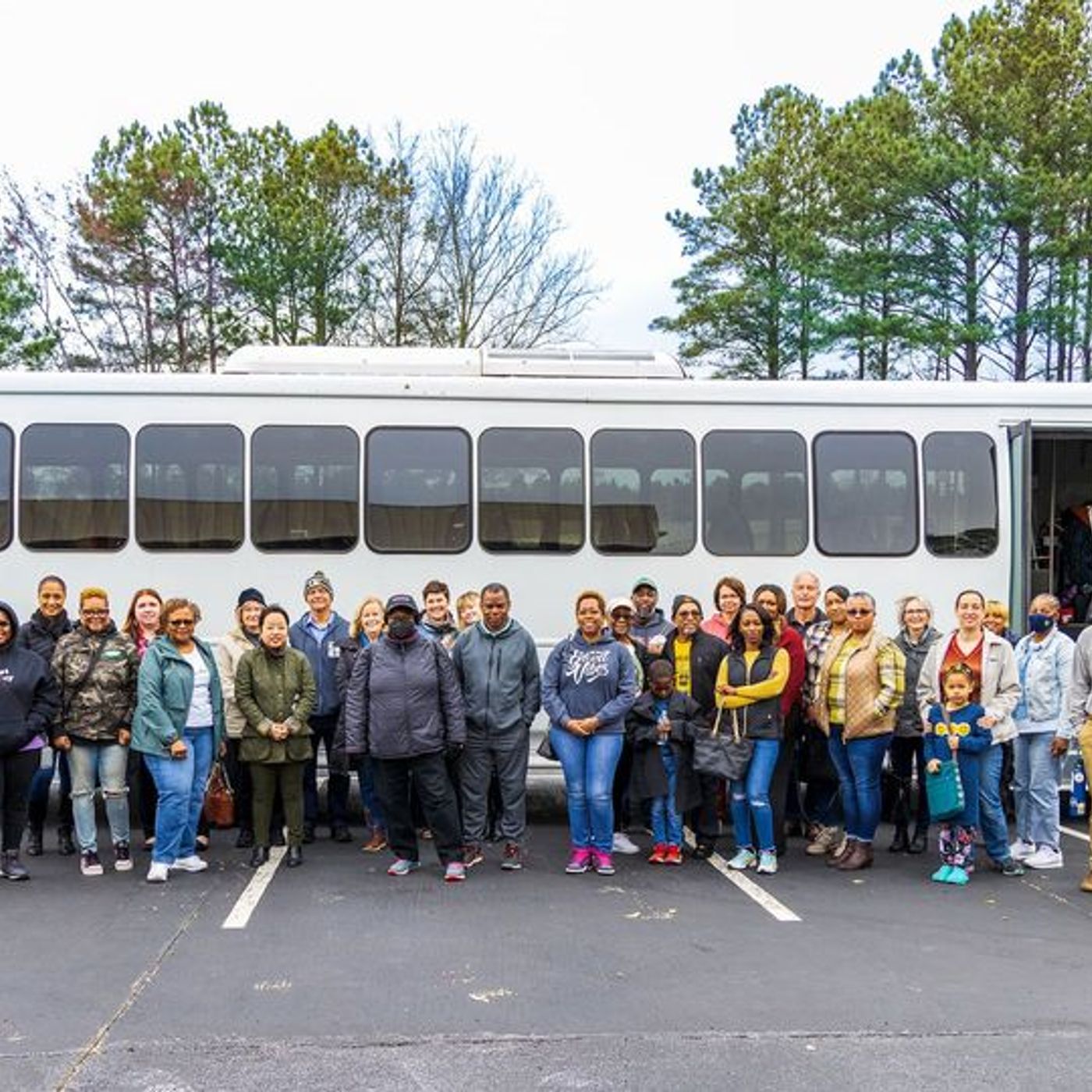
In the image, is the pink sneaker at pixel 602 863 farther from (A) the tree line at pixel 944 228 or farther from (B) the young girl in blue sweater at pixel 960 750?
(A) the tree line at pixel 944 228

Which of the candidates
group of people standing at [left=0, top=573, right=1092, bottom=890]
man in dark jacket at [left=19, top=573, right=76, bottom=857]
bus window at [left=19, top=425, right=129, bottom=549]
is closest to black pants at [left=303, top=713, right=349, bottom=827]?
group of people standing at [left=0, top=573, right=1092, bottom=890]

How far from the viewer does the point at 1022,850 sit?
878 cm

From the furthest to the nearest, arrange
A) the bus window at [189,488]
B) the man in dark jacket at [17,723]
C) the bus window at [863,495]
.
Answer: the bus window at [863,495]
the bus window at [189,488]
the man in dark jacket at [17,723]

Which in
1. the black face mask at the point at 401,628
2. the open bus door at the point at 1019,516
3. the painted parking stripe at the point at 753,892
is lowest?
the painted parking stripe at the point at 753,892

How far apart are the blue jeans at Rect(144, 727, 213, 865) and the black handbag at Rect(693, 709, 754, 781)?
3209 millimetres

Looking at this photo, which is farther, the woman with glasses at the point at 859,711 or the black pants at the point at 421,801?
the woman with glasses at the point at 859,711

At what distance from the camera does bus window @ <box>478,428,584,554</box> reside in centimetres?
1052

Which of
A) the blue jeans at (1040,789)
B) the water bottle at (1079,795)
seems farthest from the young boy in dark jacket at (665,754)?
the water bottle at (1079,795)

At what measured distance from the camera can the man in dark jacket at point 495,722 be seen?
848cm

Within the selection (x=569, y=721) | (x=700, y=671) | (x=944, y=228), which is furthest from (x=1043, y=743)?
(x=944, y=228)

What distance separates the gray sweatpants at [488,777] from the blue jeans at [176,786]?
1.69m

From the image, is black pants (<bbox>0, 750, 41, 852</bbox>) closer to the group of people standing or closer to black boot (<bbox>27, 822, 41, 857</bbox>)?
the group of people standing

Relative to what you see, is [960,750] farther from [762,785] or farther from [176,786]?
[176,786]

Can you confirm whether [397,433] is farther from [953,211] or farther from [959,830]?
[953,211]
